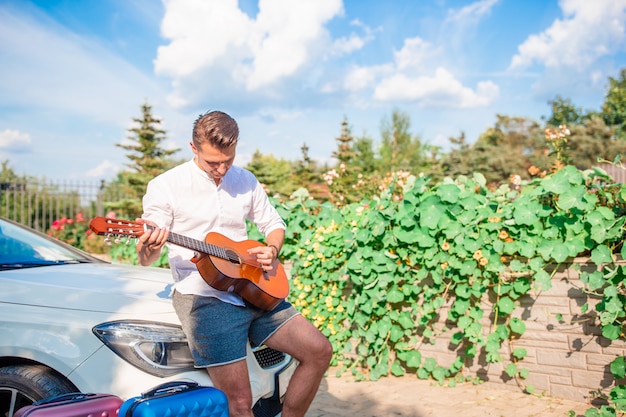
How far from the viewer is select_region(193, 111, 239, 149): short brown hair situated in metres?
2.58

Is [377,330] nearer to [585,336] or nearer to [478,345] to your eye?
[478,345]

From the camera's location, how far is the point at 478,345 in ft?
14.1

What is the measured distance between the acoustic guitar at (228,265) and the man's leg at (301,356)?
0.16 meters

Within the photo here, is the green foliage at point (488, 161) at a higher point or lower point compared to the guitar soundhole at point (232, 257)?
higher

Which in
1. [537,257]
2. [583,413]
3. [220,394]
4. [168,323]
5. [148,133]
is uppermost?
[148,133]

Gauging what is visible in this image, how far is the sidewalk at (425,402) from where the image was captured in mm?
3848

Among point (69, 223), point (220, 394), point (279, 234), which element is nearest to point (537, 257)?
point (279, 234)

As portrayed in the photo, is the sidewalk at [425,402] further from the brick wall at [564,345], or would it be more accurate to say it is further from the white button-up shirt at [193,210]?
the white button-up shirt at [193,210]

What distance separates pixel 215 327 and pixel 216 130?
0.93 meters

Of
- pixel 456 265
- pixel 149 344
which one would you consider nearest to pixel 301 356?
pixel 149 344

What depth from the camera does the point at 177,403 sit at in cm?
187

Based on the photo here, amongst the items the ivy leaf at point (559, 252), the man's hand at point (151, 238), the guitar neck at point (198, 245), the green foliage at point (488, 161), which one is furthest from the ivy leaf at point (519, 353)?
the green foliage at point (488, 161)

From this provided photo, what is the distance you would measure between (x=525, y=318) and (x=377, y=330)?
3.98 ft

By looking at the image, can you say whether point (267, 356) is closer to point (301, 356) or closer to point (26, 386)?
point (301, 356)
